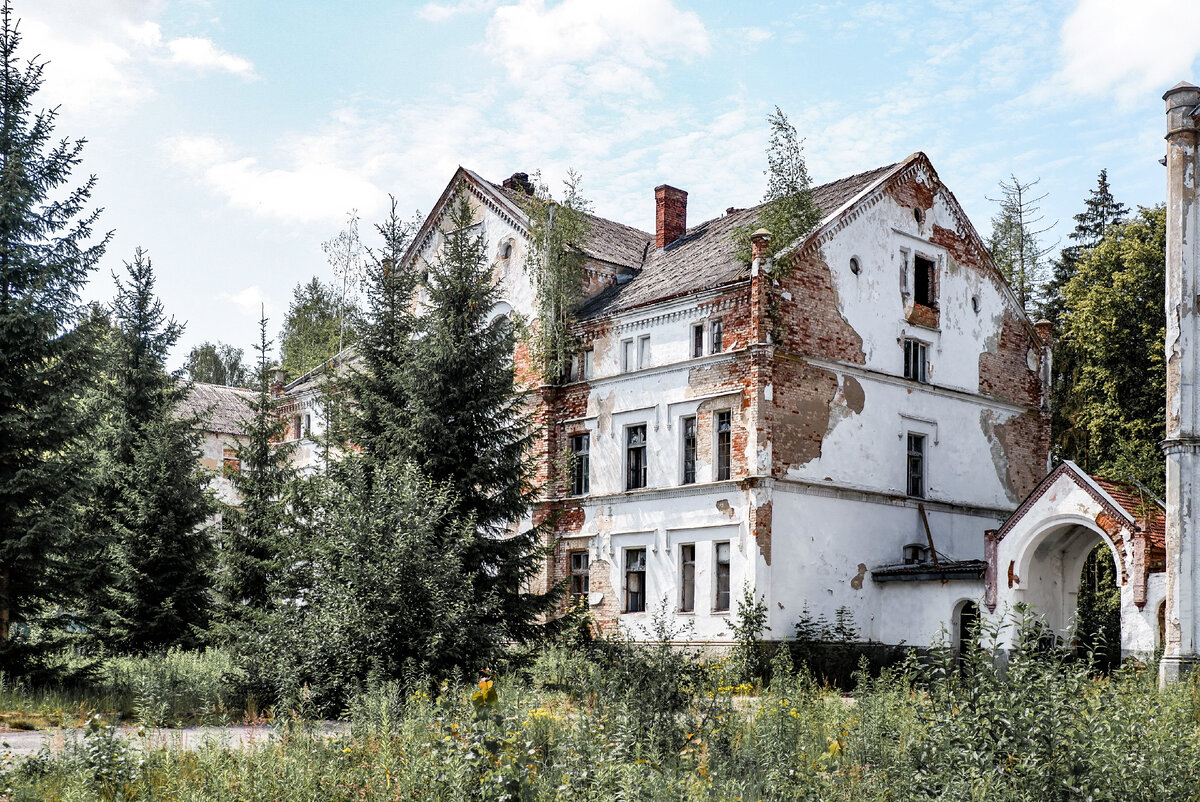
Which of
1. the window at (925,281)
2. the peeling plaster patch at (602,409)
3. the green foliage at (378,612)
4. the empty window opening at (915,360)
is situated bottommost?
the green foliage at (378,612)

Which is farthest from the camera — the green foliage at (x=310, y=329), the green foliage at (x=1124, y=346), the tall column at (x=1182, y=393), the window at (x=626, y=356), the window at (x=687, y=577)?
the green foliage at (x=310, y=329)

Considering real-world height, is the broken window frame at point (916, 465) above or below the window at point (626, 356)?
below

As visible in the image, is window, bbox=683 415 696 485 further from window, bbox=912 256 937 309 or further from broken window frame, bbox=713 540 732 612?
window, bbox=912 256 937 309

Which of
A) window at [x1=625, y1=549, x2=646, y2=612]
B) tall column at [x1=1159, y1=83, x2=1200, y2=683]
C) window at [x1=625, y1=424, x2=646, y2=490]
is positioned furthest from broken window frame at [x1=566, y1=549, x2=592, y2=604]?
tall column at [x1=1159, y1=83, x2=1200, y2=683]

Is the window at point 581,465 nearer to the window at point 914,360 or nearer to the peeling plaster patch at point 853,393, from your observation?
the peeling plaster patch at point 853,393

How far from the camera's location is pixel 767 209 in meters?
30.2

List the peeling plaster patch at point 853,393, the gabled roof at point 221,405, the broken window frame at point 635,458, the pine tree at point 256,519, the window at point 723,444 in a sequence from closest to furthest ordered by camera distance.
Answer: the pine tree at point 256,519, the window at point 723,444, the peeling plaster patch at point 853,393, the broken window frame at point 635,458, the gabled roof at point 221,405

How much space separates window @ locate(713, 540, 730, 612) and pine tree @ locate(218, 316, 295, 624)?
9.85m

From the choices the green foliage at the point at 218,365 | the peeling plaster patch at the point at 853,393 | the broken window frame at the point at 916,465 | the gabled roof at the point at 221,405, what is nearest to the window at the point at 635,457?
the peeling plaster patch at the point at 853,393

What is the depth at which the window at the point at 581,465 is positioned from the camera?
100 feet

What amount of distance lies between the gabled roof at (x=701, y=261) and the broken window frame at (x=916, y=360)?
408cm

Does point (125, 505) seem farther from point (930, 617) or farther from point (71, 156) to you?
point (930, 617)

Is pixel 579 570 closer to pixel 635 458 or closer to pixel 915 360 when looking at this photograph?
pixel 635 458

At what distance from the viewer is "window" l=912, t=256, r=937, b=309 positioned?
30375 millimetres
